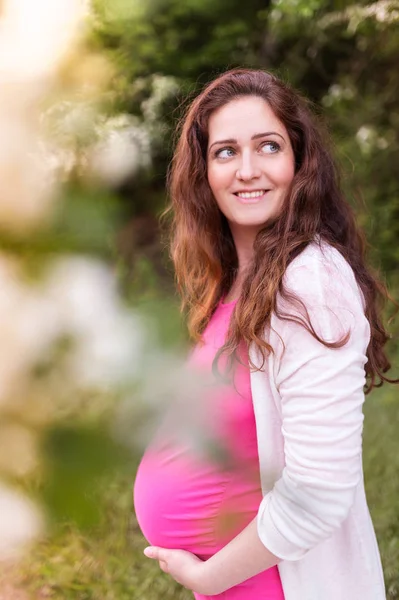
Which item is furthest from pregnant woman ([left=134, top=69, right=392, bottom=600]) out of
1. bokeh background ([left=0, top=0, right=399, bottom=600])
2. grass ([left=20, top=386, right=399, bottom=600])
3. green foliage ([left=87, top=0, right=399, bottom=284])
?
green foliage ([left=87, top=0, right=399, bottom=284])

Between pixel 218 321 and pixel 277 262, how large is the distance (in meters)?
0.31

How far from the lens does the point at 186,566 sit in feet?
4.36

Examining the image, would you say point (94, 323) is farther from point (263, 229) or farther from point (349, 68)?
point (349, 68)

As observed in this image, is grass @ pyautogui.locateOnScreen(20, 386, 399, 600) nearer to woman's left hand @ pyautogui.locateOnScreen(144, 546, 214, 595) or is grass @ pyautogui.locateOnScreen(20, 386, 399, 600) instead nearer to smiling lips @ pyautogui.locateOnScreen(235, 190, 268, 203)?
woman's left hand @ pyautogui.locateOnScreen(144, 546, 214, 595)

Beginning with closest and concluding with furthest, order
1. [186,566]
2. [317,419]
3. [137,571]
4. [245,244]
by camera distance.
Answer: [317,419] → [186,566] → [245,244] → [137,571]

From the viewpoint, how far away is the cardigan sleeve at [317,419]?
3.56 ft

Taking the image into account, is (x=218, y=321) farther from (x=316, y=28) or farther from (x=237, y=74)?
(x=316, y=28)

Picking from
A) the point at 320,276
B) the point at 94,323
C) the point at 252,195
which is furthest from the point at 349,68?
the point at 94,323

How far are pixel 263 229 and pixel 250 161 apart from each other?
0.15 meters

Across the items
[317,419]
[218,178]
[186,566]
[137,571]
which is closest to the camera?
[317,419]

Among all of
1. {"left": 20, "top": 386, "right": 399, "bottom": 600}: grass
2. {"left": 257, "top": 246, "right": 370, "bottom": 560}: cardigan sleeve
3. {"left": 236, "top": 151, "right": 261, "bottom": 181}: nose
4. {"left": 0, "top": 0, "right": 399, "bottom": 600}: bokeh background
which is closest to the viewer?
{"left": 0, "top": 0, "right": 399, "bottom": 600}: bokeh background

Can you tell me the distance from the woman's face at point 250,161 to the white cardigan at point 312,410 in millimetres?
207

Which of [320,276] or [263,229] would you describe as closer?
[320,276]

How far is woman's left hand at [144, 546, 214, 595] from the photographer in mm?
1294
